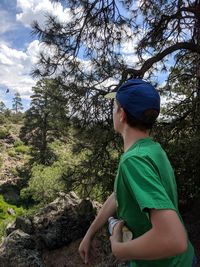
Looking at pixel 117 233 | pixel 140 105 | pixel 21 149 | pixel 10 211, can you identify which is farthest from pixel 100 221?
pixel 21 149

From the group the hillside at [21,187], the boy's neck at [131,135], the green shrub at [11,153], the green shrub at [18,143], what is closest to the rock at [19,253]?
the hillside at [21,187]

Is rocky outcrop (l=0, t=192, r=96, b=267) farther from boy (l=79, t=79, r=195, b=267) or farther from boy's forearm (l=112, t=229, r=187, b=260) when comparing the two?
boy's forearm (l=112, t=229, r=187, b=260)

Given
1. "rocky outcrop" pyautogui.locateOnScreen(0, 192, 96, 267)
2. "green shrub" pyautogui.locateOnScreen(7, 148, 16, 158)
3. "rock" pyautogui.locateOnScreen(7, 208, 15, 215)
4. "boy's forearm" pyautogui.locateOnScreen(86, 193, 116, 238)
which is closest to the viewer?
"boy's forearm" pyautogui.locateOnScreen(86, 193, 116, 238)

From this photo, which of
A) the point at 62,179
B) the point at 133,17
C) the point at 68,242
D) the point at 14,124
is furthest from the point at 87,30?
the point at 14,124

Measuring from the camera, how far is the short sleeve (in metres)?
1.05

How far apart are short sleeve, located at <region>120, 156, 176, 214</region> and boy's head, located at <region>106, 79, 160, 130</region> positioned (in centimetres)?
18

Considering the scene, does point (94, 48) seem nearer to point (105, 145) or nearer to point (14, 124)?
point (105, 145)

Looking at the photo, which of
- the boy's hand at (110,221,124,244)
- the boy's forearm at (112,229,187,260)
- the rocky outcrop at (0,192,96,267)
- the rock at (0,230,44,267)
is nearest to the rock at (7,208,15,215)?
the rocky outcrop at (0,192,96,267)

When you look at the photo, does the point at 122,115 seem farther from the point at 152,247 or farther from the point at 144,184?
the point at 152,247

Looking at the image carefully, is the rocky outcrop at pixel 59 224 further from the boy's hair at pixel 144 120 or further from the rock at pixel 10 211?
the rock at pixel 10 211

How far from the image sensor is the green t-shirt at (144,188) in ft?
3.49

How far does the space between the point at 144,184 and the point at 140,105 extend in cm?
31

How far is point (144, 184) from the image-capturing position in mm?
1074

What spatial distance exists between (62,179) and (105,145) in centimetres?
90
